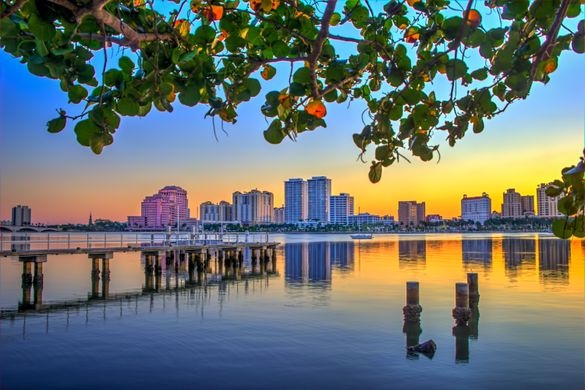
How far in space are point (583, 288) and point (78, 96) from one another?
101ft

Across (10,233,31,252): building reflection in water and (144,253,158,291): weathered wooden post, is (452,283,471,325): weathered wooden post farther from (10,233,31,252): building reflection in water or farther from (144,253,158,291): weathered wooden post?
(10,233,31,252): building reflection in water

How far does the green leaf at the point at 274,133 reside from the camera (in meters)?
2.77

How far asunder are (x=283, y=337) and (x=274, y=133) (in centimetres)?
1539

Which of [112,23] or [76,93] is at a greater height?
[112,23]

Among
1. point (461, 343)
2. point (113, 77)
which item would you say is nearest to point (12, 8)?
point (113, 77)

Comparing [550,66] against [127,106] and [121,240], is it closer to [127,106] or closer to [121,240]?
[127,106]

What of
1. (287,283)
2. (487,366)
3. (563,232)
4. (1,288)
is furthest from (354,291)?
(563,232)

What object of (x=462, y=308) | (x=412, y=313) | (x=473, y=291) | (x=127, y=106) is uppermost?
(x=127, y=106)

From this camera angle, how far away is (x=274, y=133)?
109 inches

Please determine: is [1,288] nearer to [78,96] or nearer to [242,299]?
[242,299]

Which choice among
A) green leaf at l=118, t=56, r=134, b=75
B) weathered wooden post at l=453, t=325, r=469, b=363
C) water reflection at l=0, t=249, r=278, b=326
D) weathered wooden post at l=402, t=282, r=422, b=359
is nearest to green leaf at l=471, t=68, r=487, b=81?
green leaf at l=118, t=56, r=134, b=75

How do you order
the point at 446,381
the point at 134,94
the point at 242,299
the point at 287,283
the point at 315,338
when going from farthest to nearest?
the point at 287,283
the point at 242,299
the point at 315,338
the point at 446,381
the point at 134,94

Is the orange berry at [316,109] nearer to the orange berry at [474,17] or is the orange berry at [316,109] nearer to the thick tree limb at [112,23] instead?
the thick tree limb at [112,23]

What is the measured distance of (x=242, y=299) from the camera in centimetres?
2495
